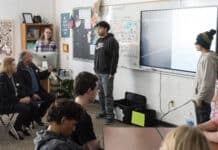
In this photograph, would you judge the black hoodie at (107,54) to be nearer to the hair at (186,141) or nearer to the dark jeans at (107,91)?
the dark jeans at (107,91)

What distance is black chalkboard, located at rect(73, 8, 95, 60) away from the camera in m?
6.97

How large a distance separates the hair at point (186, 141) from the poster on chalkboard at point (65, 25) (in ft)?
21.5

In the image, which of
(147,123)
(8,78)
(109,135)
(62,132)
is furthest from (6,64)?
(62,132)

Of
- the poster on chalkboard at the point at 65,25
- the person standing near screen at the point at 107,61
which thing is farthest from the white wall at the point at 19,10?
the person standing near screen at the point at 107,61

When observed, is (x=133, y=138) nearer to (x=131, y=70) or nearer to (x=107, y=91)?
(x=107, y=91)

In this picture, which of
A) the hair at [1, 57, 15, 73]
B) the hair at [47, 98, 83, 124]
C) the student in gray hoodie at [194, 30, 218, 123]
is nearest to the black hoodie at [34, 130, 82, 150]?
the hair at [47, 98, 83, 124]

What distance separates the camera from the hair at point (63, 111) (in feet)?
6.56

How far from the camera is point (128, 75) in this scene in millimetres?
6039

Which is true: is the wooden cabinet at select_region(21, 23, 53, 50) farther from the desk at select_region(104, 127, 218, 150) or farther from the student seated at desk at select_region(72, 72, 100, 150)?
the desk at select_region(104, 127, 218, 150)

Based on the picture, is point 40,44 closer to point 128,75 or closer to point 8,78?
point 128,75

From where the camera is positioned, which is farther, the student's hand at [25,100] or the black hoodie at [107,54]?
the black hoodie at [107,54]

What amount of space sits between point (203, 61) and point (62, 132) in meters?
2.20

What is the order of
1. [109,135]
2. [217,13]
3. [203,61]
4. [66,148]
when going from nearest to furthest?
[66,148], [109,135], [203,61], [217,13]

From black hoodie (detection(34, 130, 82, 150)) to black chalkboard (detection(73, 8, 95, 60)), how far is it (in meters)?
4.99
